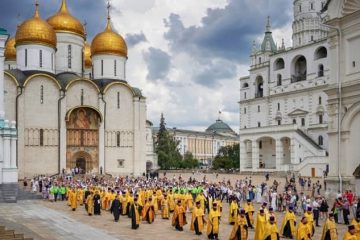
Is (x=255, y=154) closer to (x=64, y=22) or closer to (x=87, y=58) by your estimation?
(x=87, y=58)

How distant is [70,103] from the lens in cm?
4203

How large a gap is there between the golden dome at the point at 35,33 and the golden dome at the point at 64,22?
8.89ft

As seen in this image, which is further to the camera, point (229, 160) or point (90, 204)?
point (229, 160)

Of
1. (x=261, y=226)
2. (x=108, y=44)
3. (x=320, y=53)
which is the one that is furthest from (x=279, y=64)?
(x=261, y=226)

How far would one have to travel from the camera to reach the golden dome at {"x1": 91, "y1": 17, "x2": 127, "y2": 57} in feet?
150

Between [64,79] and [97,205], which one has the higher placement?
[64,79]

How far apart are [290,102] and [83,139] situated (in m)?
23.9

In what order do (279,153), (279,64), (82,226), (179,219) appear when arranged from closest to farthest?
(179,219), (82,226), (279,153), (279,64)

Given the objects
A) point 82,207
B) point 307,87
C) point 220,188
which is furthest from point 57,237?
point 307,87

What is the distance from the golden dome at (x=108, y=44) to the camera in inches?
1799

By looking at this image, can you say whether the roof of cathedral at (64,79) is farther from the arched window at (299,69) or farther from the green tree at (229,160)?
the green tree at (229,160)

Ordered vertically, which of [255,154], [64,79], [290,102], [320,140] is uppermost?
[64,79]

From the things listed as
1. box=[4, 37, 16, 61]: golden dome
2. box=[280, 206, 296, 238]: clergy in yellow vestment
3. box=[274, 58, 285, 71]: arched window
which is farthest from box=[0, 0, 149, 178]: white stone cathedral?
box=[280, 206, 296, 238]: clergy in yellow vestment

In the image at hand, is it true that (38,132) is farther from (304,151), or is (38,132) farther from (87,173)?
(304,151)
